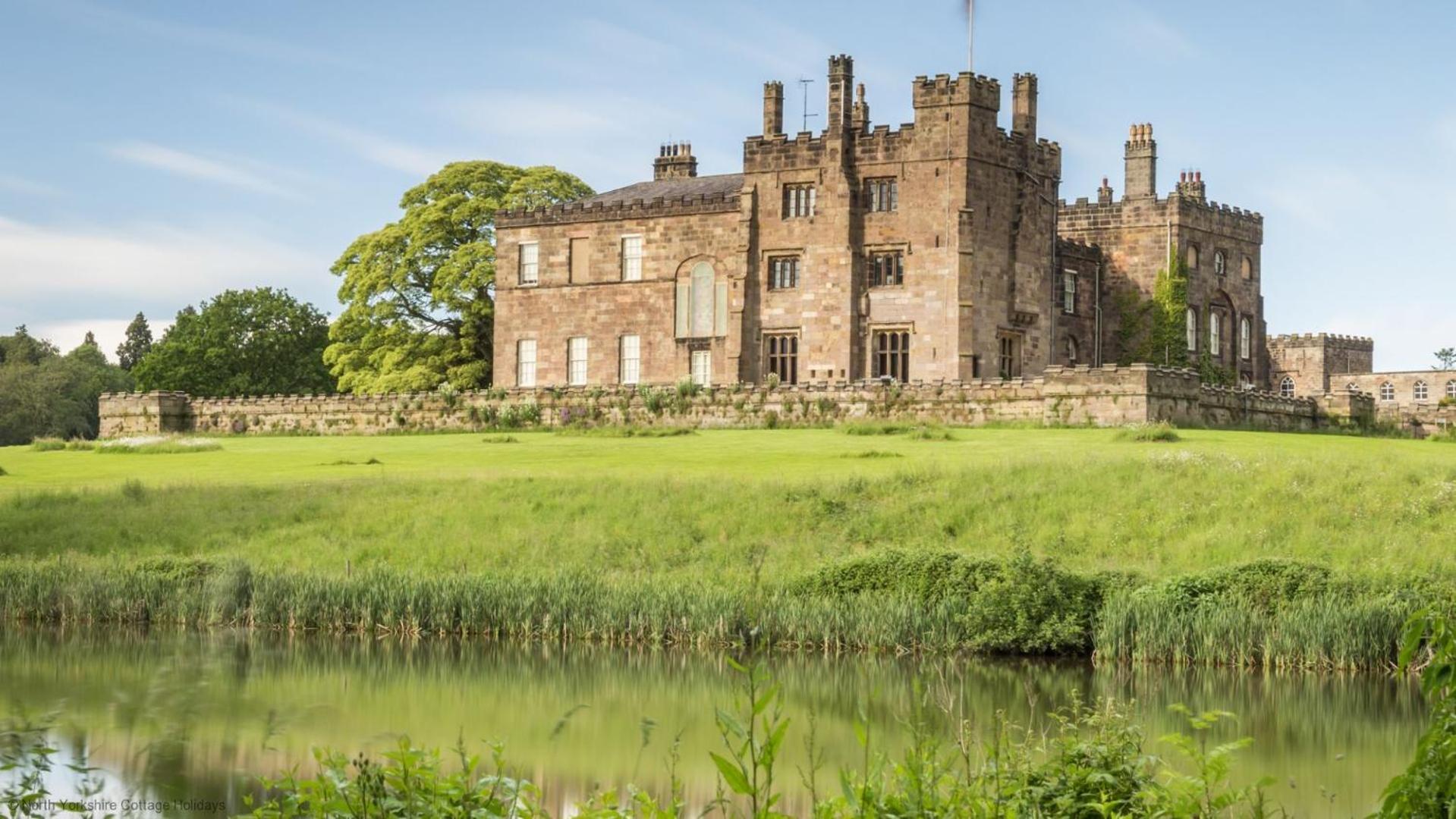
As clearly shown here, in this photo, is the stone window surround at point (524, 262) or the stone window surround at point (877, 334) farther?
the stone window surround at point (524, 262)

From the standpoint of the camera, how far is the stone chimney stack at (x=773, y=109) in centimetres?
5494

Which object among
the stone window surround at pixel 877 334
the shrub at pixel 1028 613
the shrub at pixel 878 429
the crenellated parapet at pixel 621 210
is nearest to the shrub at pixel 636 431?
the shrub at pixel 878 429

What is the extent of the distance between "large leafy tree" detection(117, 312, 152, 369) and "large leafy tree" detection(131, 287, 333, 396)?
Answer: 123 ft

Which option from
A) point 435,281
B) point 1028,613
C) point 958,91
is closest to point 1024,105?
point 958,91

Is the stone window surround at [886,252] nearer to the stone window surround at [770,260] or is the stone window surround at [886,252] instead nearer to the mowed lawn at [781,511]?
the stone window surround at [770,260]

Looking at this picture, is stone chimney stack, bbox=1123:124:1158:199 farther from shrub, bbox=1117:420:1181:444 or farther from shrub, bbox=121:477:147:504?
shrub, bbox=121:477:147:504

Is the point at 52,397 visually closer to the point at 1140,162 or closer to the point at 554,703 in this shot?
Answer: the point at 1140,162

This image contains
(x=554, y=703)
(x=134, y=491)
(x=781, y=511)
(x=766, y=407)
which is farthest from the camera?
(x=766, y=407)

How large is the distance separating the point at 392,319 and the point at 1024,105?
2408 centimetres

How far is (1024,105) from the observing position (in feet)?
179

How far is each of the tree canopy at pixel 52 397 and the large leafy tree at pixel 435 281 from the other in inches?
817

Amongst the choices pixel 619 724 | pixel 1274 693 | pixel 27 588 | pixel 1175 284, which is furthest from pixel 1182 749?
pixel 1175 284

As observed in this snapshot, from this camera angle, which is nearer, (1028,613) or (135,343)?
(1028,613)

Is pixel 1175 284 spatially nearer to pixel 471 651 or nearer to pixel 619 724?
pixel 471 651
